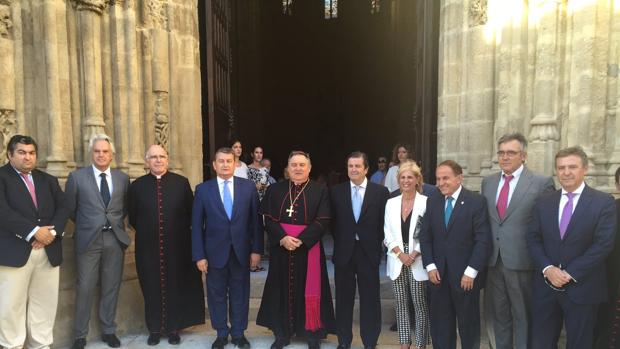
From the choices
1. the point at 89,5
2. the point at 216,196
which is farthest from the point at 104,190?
the point at 89,5

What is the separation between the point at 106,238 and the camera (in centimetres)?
383

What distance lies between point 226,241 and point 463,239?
199cm

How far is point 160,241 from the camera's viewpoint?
156 inches

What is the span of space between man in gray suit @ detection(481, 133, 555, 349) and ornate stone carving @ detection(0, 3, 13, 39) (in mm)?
4560

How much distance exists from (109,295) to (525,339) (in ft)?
11.7

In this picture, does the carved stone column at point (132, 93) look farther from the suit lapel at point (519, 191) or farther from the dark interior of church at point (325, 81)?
the dark interior of church at point (325, 81)

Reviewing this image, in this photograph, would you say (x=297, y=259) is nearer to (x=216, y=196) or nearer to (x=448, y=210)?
(x=216, y=196)

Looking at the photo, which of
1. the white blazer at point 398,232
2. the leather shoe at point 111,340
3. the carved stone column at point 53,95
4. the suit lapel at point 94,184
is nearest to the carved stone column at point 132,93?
the carved stone column at point 53,95

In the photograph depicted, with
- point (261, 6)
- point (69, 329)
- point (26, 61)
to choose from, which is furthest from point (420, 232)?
point (261, 6)

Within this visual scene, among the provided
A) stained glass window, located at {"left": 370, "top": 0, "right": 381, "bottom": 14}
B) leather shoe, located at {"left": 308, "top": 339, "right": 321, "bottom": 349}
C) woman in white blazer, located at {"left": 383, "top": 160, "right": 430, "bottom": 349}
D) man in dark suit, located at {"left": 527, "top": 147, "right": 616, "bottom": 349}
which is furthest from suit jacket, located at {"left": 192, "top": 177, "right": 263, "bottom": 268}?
stained glass window, located at {"left": 370, "top": 0, "right": 381, "bottom": 14}

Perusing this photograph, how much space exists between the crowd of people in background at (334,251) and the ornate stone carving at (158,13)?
1911 mm

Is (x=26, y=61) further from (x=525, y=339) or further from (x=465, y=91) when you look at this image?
(x=525, y=339)

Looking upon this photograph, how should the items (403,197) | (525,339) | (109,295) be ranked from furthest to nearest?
1. (109,295)
2. (403,197)
3. (525,339)

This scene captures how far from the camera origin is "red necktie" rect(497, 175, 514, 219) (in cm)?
330
